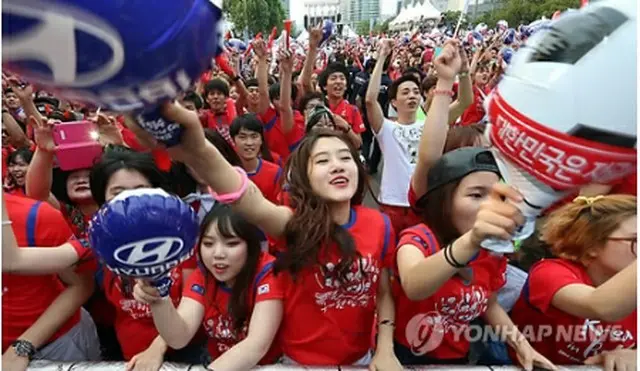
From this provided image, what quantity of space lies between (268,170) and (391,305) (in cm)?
149

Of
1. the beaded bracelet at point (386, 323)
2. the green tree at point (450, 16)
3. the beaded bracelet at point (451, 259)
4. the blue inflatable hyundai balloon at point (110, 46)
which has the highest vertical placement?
the blue inflatable hyundai balloon at point (110, 46)

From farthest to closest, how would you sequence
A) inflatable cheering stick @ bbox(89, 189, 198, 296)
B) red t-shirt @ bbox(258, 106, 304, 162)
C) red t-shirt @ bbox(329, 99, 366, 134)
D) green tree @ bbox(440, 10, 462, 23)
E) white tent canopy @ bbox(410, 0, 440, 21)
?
white tent canopy @ bbox(410, 0, 440, 21) < green tree @ bbox(440, 10, 462, 23) < red t-shirt @ bbox(329, 99, 366, 134) < red t-shirt @ bbox(258, 106, 304, 162) < inflatable cheering stick @ bbox(89, 189, 198, 296)

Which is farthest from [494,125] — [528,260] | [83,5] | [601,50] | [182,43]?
[528,260]

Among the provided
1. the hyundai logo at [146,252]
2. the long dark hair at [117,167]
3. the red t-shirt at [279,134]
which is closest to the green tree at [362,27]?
the red t-shirt at [279,134]

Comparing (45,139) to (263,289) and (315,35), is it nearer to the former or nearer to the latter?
(263,289)

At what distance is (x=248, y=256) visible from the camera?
5.91ft

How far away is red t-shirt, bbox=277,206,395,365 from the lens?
1.70 metres

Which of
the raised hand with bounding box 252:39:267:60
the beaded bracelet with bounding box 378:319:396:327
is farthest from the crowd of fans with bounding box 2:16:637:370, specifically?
the raised hand with bounding box 252:39:267:60

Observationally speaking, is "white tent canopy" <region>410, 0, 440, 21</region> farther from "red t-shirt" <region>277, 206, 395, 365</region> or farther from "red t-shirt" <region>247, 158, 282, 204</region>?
"red t-shirt" <region>277, 206, 395, 365</region>

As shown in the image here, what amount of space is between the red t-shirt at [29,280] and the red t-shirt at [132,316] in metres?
0.17

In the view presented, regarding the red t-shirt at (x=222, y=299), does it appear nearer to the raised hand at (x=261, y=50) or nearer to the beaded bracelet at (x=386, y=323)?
the beaded bracelet at (x=386, y=323)

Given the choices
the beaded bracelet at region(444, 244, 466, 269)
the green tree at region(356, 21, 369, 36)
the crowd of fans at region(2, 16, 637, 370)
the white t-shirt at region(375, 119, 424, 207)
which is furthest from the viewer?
the green tree at region(356, 21, 369, 36)

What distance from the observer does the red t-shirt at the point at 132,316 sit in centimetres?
187

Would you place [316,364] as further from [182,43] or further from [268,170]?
[268,170]
